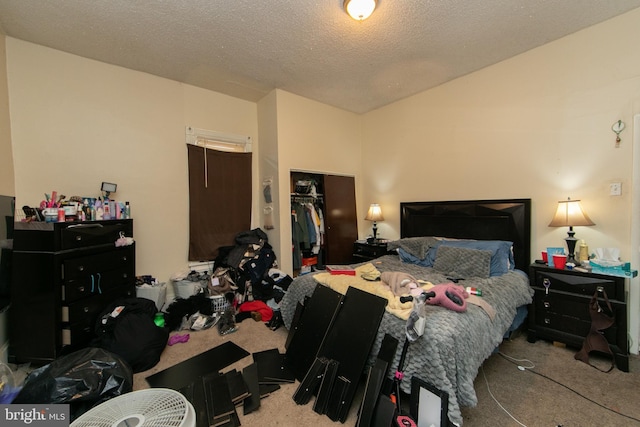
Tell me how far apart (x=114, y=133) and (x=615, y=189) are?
5011mm

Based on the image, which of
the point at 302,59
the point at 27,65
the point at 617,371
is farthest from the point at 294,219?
the point at 617,371

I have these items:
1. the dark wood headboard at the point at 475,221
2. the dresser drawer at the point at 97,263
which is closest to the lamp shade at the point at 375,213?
the dark wood headboard at the point at 475,221

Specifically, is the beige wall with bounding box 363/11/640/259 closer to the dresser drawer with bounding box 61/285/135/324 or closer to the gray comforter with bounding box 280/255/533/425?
the gray comforter with bounding box 280/255/533/425

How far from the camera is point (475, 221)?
3.13 m

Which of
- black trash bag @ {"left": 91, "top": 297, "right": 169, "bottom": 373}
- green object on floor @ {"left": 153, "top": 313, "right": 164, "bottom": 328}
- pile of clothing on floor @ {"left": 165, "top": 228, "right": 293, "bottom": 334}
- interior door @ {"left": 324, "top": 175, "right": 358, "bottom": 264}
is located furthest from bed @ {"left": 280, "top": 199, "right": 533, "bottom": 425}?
green object on floor @ {"left": 153, "top": 313, "right": 164, "bottom": 328}

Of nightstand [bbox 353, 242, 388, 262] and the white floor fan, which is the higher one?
nightstand [bbox 353, 242, 388, 262]

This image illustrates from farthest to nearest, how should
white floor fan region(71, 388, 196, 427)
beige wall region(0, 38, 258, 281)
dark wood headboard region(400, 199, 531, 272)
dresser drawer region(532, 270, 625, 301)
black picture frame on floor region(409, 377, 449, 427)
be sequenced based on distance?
dark wood headboard region(400, 199, 531, 272) → beige wall region(0, 38, 258, 281) → dresser drawer region(532, 270, 625, 301) → black picture frame on floor region(409, 377, 449, 427) → white floor fan region(71, 388, 196, 427)

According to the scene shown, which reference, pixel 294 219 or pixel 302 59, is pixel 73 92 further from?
pixel 294 219

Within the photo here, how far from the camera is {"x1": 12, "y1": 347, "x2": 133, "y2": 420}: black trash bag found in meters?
1.43

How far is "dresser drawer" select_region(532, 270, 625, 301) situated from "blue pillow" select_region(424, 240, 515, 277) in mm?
271

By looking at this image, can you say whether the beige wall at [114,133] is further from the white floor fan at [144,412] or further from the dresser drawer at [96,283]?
the white floor fan at [144,412]

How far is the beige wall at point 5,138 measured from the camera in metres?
2.21

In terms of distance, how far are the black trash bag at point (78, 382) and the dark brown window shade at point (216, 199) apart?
1.78m

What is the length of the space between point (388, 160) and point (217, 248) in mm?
2897
